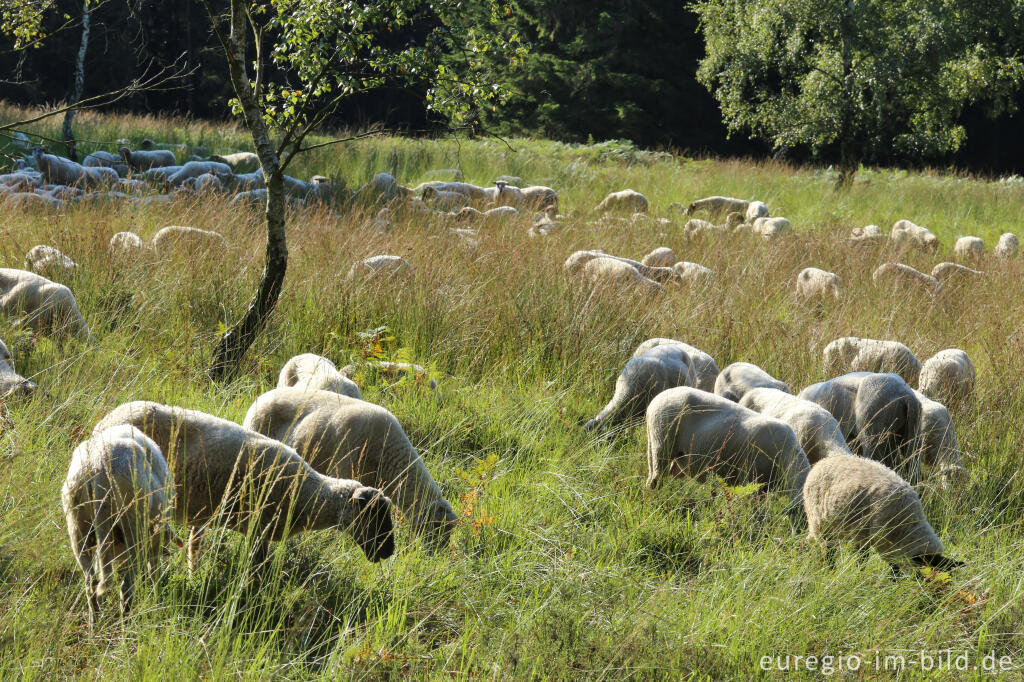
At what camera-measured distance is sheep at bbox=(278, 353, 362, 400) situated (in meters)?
3.89

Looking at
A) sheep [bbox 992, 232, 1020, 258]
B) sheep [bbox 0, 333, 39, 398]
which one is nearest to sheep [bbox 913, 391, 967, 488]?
sheep [bbox 0, 333, 39, 398]

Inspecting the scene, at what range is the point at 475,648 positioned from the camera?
2.62 m

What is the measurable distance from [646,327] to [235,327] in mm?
2933

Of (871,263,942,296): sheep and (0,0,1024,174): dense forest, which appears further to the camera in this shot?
(0,0,1024,174): dense forest

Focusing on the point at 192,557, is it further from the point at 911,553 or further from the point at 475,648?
the point at 911,553

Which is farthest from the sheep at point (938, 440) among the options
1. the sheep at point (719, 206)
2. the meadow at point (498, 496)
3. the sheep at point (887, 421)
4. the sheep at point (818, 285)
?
the sheep at point (719, 206)

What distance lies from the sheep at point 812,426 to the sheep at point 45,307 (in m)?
4.04

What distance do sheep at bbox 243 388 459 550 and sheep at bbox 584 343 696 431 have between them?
64.6 inches

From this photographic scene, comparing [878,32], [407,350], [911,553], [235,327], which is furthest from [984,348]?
[878,32]

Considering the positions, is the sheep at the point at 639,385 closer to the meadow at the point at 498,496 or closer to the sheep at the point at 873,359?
the meadow at the point at 498,496

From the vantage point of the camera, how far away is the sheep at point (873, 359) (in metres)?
5.66

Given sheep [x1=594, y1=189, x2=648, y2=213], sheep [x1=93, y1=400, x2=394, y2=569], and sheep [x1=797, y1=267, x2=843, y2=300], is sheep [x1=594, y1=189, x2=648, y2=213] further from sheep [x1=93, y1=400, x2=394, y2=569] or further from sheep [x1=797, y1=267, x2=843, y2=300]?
sheep [x1=93, y1=400, x2=394, y2=569]

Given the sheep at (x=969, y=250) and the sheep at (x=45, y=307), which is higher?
the sheep at (x=969, y=250)

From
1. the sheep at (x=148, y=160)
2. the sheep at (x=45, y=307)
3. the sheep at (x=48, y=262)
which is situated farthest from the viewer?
the sheep at (x=148, y=160)
